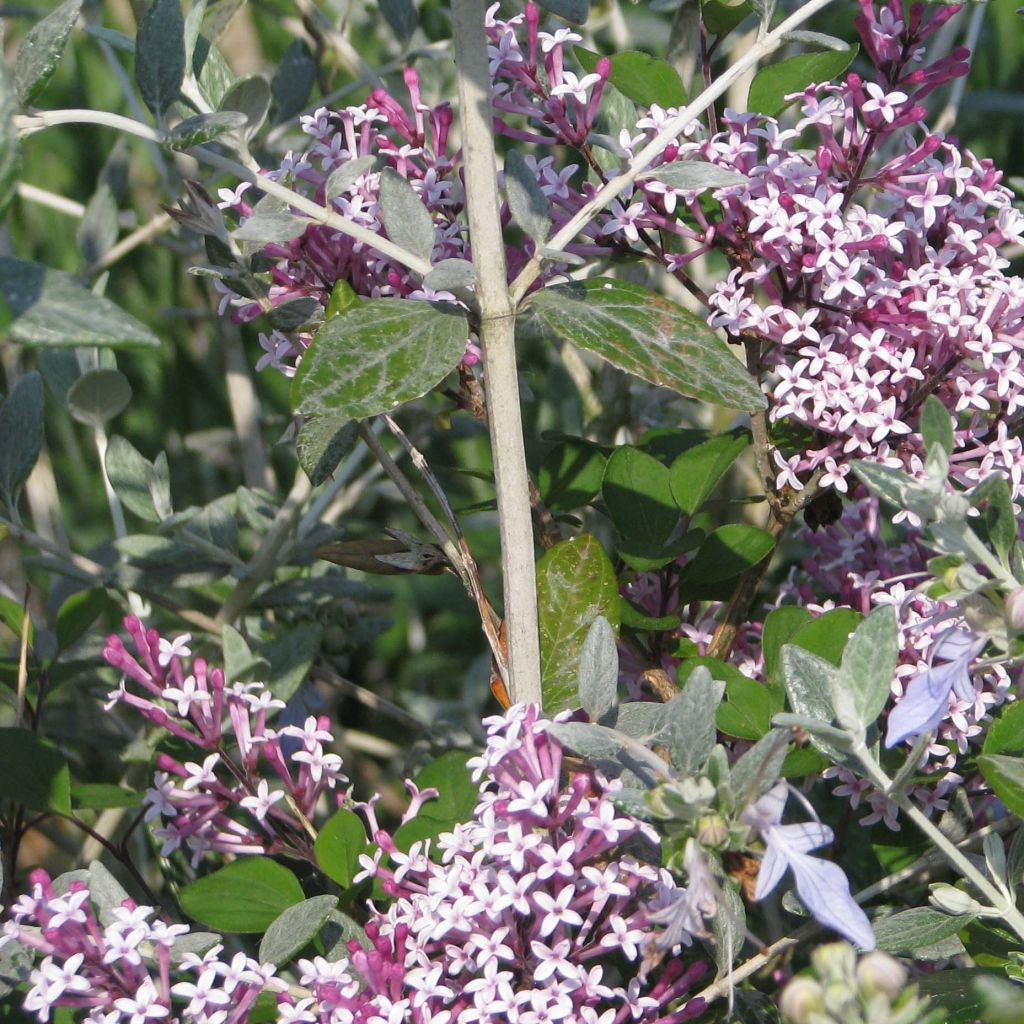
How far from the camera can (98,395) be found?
1.02 m

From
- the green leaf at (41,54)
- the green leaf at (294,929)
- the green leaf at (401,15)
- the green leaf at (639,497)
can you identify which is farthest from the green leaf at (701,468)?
the green leaf at (401,15)

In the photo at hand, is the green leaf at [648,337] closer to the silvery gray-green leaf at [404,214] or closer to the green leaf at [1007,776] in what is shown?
the silvery gray-green leaf at [404,214]

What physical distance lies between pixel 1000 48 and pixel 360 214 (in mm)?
1564

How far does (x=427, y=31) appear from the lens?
5.76 ft

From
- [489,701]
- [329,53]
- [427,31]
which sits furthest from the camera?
[427,31]

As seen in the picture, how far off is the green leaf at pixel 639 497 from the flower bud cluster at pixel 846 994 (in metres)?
0.34

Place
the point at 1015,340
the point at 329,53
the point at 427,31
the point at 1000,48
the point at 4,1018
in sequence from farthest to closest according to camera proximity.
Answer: the point at 1000,48 < the point at 427,31 < the point at 329,53 < the point at 4,1018 < the point at 1015,340

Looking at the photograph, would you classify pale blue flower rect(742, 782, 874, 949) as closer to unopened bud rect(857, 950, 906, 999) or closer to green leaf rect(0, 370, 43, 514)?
unopened bud rect(857, 950, 906, 999)

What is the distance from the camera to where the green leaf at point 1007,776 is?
597 mm

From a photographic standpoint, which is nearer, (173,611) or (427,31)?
(173,611)

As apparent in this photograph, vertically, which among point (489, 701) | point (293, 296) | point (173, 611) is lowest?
point (489, 701)

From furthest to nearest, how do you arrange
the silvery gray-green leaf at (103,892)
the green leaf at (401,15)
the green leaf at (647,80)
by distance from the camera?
the green leaf at (401,15), the green leaf at (647,80), the silvery gray-green leaf at (103,892)

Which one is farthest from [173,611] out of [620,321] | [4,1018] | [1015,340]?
[1015,340]

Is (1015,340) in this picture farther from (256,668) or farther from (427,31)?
(427,31)
